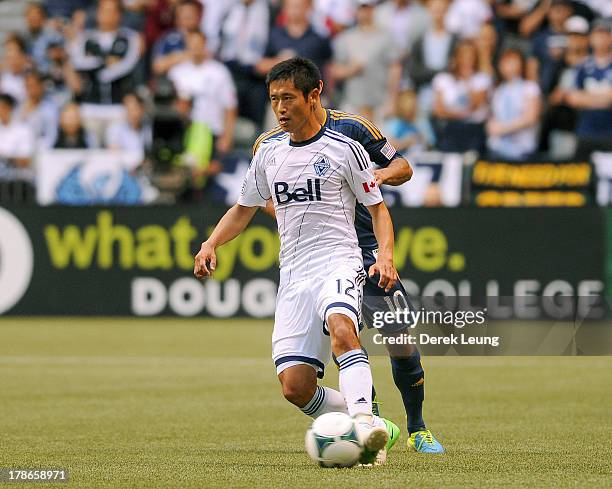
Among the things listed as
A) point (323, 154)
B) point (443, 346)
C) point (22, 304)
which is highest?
point (323, 154)

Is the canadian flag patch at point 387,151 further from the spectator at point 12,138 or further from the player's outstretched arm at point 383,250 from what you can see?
the spectator at point 12,138

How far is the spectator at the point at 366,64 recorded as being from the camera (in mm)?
19672

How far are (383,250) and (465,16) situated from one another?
1344 centimetres

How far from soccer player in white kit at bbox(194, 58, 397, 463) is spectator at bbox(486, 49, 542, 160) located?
Result: 1139 centimetres

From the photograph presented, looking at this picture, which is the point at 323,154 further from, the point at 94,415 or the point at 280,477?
the point at 94,415

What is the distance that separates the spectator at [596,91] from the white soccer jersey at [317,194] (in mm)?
11377

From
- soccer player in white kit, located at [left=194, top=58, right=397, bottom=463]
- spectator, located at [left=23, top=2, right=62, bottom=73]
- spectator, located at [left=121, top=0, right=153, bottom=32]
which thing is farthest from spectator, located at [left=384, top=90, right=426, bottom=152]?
soccer player in white kit, located at [left=194, top=58, right=397, bottom=463]

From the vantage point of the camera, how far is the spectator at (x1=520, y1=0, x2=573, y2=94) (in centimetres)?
1953

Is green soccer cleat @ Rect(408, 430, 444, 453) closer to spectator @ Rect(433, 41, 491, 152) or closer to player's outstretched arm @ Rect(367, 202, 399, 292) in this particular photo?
player's outstretched arm @ Rect(367, 202, 399, 292)

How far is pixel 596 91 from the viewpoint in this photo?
18719 mm

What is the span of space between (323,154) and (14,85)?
1466 centimetres

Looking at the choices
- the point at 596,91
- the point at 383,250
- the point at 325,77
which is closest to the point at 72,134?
the point at 325,77

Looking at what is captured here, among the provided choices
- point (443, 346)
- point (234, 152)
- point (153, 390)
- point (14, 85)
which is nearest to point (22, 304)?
point (234, 152)

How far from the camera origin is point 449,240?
17.0m
